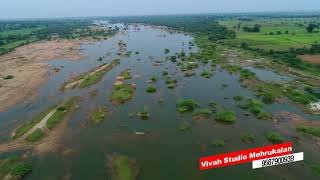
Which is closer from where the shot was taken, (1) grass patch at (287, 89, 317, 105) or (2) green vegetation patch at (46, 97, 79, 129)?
(2) green vegetation patch at (46, 97, 79, 129)

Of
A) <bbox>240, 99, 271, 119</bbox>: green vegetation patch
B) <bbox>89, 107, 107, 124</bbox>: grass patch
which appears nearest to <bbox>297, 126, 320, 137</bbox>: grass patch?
<bbox>240, 99, 271, 119</bbox>: green vegetation patch

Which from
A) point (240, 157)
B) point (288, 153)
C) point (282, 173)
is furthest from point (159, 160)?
point (288, 153)

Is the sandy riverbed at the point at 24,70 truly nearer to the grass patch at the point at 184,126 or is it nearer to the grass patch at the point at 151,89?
the grass patch at the point at 151,89

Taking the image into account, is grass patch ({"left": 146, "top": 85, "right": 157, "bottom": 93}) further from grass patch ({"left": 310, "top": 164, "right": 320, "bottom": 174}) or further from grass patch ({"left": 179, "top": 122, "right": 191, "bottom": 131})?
grass patch ({"left": 310, "top": 164, "right": 320, "bottom": 174})

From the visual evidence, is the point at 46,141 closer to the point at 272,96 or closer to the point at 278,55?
the point at 272,96

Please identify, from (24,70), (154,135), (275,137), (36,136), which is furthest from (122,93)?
(24,70)

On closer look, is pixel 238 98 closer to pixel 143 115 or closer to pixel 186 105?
pixel 186 105

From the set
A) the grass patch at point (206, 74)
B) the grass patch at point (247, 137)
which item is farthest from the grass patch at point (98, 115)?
the grass patch at point (206, 74)
